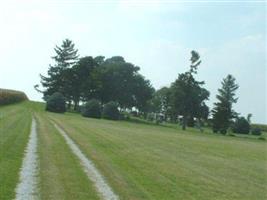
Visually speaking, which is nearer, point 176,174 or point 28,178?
point 28,178

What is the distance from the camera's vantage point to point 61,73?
114m

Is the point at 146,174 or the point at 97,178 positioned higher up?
the point at 146,174

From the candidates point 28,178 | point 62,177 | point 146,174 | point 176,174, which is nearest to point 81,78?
point 176,174

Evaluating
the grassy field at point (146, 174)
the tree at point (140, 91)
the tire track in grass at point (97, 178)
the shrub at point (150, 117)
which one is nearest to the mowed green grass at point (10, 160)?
the grassy field at point (146, 174)

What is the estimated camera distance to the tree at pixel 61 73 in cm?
11200

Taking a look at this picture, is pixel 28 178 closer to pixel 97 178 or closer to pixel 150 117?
pixel 97 178

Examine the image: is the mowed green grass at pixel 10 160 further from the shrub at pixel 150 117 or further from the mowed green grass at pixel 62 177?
the shrub at pixel 150 117

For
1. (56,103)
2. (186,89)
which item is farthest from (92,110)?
(186,89)

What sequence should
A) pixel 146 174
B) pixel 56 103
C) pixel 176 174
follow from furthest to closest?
pixel 56 103, pixel 176 174, pixel 146 174

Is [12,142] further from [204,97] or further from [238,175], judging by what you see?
[204,97]

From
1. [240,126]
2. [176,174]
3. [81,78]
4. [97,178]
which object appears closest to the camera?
[97,178]

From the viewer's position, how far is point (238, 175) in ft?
70.5

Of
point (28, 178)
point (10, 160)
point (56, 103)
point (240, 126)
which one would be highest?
point (56, 103)

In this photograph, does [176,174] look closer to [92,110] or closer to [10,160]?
[10,160]
